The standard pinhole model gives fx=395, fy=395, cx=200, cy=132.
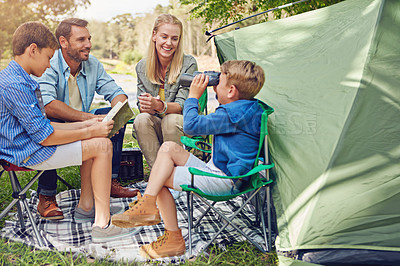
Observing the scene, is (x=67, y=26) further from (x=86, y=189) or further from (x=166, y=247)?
(x=166, y=247)

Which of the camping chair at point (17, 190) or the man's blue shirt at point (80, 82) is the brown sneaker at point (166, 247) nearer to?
the camping chair at point (17, 190)

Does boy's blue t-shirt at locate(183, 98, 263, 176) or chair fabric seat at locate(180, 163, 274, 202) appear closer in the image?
chair fabric seat at locate(180, 163, 274, 202)

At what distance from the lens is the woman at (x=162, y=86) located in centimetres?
294

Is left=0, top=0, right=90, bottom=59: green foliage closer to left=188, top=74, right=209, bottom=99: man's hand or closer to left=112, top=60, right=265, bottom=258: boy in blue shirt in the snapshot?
left=188, top=74, right=209, bottom=99: man's hand

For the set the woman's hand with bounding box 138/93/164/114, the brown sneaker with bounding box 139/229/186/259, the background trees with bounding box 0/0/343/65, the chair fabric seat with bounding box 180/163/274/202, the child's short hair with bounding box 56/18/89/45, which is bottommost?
the brown sneaker with bounding box 139/229/186/259

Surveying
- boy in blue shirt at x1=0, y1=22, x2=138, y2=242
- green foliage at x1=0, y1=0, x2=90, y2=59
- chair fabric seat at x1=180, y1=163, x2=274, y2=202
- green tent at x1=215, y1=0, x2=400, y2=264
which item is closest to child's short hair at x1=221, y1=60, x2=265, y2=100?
green tent at x1=215, y1=0, x2=400, y2=264

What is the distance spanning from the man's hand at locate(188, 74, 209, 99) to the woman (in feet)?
2.14

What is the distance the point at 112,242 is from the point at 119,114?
76 centimetres

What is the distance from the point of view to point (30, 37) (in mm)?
2125

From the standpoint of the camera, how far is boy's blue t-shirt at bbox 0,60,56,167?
204 centimetres

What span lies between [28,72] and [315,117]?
1.58 meters

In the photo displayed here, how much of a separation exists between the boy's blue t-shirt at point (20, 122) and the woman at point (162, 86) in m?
0.85

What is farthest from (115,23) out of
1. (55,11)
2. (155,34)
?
(155,34)

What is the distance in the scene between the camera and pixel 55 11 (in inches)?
498
